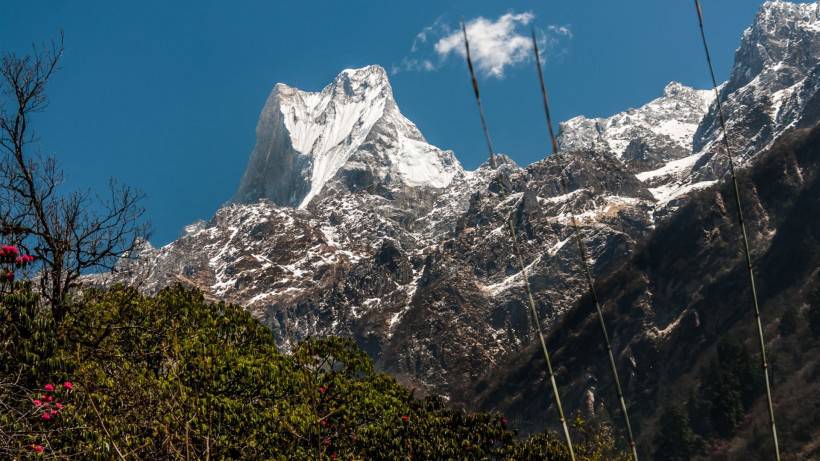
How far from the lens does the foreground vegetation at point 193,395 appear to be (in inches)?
704

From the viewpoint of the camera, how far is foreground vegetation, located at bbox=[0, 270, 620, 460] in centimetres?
1788

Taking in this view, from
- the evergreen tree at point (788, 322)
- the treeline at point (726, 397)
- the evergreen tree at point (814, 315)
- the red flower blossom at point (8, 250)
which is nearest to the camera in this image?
the red flower blossom at point (8, 250)

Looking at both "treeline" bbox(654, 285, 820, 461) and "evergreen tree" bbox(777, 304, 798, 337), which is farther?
"evergreen tree" bbox(777, 304, 798, 337)

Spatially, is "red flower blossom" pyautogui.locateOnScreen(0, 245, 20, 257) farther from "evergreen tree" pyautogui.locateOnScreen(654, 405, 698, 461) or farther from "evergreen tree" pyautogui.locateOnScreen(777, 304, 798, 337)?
"evergreen tree" pyautogui.locateOnScreen(777, 304, 798, 337)

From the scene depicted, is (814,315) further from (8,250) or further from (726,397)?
(8,250)

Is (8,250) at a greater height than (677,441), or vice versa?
(8,250)

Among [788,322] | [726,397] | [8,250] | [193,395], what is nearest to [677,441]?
[726,397]

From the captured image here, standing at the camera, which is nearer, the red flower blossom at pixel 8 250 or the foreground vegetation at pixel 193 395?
the foreground vegetation at pixel 193 395

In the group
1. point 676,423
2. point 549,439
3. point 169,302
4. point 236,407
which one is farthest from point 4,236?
point 676,423

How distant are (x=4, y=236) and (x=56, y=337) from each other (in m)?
3.52

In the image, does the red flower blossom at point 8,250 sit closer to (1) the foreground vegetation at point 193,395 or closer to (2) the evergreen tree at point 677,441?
(1) the foreground vegetation at point 193,395

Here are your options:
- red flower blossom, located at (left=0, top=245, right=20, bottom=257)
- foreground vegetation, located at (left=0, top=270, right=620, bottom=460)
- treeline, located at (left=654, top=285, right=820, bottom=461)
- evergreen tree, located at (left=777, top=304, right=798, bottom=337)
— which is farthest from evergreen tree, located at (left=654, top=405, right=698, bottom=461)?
red flower blossom, located at (left=0, top=245, right=20, bottom=257)

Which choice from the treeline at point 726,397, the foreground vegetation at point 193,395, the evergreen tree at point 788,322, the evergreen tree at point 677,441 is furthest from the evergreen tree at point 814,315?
the foreground vegetation at point 193,395

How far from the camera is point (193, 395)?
2423 cm
